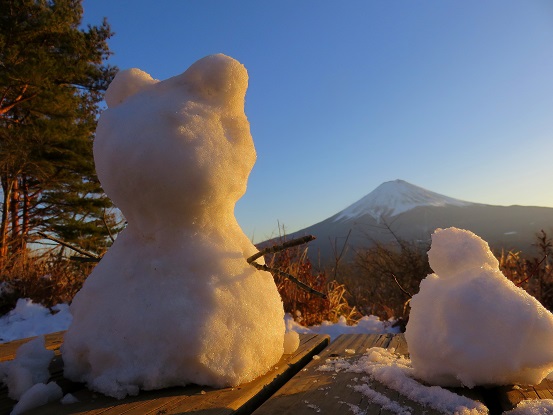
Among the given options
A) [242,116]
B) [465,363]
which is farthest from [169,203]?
[465,363]

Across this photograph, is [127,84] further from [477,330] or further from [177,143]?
[477,330]

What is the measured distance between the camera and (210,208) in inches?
51.8

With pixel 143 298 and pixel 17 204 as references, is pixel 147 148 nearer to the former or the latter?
pixel 143 298

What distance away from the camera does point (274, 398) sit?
3.57ft

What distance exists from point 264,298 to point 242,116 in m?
0.65

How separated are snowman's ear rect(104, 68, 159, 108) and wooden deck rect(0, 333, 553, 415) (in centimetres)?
97

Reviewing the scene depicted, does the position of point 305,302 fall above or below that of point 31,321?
below

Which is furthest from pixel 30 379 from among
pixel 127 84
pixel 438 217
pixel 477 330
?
pixel 438 217

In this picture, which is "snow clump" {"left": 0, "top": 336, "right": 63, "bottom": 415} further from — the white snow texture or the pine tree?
the pine tree

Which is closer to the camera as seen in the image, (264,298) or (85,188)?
(264,298)

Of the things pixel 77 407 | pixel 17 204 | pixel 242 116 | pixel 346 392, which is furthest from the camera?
pixel 17 204

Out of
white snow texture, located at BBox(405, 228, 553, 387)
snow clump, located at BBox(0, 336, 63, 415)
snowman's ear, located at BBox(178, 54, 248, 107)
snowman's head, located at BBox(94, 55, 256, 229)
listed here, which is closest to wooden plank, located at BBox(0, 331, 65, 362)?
snow clump, located at BBox(0, 336, 63, 415)

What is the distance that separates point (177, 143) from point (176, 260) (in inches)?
14.2

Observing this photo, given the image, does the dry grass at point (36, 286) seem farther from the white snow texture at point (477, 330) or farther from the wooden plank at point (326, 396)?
the white snow texture at point (477, 330)
